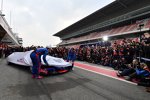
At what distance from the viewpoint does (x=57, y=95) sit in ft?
16.4

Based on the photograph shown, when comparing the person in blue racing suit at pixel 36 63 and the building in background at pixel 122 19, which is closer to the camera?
the person in blue racing suit at pixel 36 63

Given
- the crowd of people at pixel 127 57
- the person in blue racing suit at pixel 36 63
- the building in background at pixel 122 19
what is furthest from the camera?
the building in background at pixel 122 19

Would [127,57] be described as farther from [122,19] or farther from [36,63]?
[122,19]

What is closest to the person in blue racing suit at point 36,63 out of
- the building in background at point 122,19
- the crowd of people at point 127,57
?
the crowd of people at point 127,57

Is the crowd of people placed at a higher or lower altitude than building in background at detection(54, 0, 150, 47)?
lower

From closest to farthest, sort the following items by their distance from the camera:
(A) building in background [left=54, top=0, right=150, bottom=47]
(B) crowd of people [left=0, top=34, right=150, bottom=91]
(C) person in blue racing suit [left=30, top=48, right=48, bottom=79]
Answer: (B) crowd of people [left=0, top=34, right=150, bottom=91]
(C) person in blue racing suit [left=30, top=48, right=48, bottom=79]
(A) building in background [left=54, top=0, right=150, bottom=47]

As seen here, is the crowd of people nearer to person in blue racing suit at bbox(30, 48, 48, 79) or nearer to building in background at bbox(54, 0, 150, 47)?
person in blue racing suit at bbox(30, 48, 48, 79)

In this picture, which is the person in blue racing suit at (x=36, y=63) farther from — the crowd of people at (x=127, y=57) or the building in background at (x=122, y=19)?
the building in background at (x=122, y=19)

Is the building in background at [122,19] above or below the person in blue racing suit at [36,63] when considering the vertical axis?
above

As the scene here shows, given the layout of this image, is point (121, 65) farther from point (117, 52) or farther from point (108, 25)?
point (108, 25)

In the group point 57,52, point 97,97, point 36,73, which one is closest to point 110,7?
point 57,52

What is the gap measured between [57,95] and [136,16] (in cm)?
2405

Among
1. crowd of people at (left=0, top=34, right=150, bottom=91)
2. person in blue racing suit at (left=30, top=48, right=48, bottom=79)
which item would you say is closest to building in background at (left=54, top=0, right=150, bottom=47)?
crowd of people at (left=0, top=34, right=150, bottom=91)

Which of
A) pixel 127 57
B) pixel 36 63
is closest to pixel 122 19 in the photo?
pixel 127 57
